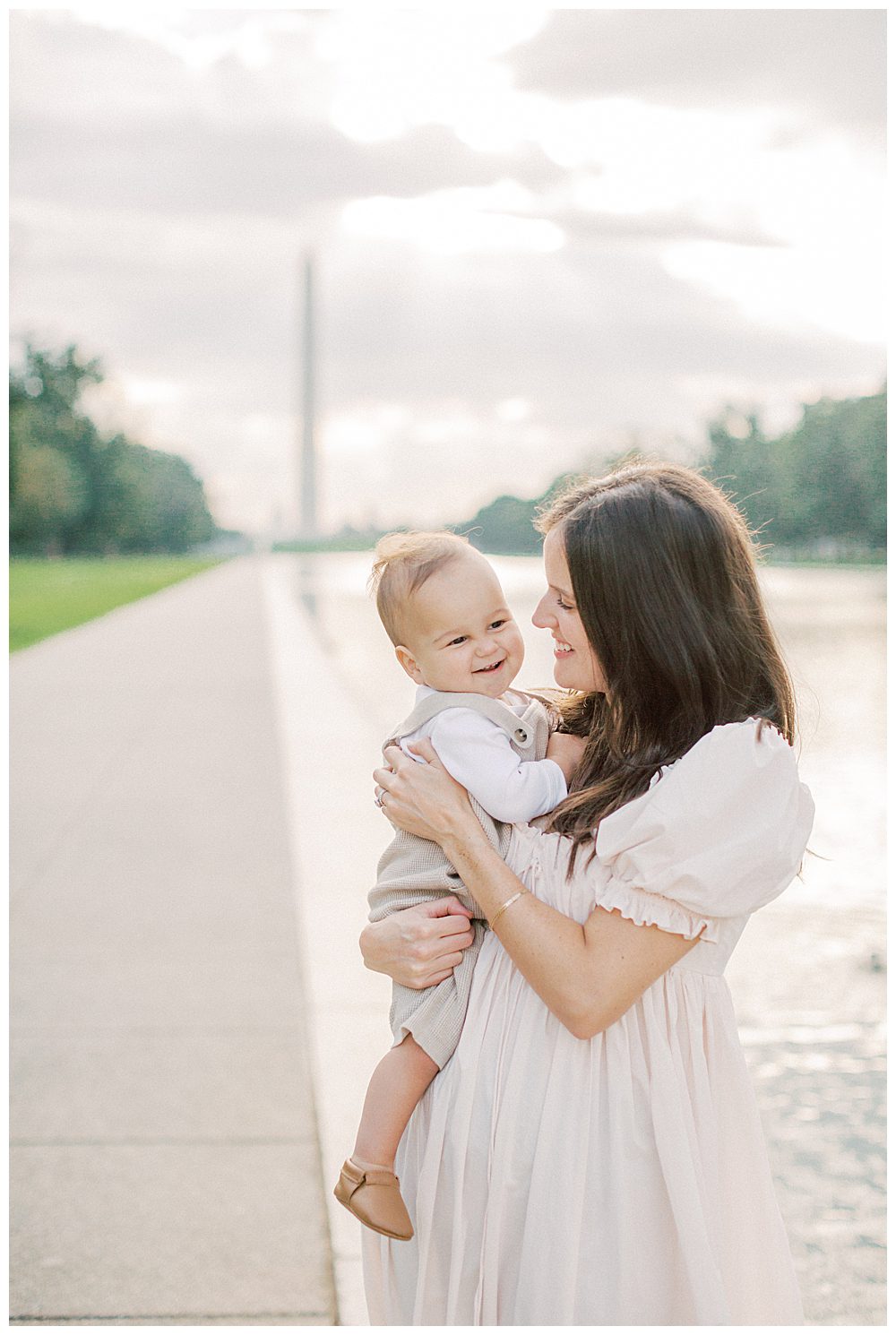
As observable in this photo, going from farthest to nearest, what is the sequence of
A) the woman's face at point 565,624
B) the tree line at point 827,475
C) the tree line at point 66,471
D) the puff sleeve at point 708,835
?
the tree line at point 66,471, the tree line at point 827,475, the woman's face at point 565,624, the puff sleeve at point 708,835

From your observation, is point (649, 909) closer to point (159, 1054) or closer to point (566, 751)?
point (566, 751)

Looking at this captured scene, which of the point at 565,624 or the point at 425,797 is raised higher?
the point at 565,624

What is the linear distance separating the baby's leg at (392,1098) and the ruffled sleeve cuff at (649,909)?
0.46 meters

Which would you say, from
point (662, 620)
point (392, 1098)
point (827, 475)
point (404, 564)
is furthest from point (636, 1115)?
→ point (827, 475)

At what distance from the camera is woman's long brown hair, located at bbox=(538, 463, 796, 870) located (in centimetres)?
211

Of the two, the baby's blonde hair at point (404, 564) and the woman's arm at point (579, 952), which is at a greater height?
the baby's blonde hair at point (404, 564)

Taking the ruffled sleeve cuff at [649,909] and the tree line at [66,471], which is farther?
the tree line at [66,471]

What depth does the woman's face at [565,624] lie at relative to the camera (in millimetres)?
2211

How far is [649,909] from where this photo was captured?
2078 mm

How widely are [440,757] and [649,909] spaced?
1.54 feet

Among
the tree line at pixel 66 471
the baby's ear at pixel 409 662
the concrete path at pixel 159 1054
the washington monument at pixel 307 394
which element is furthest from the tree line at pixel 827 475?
the baby's ear at pixel 409 662

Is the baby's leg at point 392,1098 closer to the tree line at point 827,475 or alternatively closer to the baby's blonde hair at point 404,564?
the baby's blonde hair at point 404,564

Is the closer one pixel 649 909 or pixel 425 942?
pixel 649 909

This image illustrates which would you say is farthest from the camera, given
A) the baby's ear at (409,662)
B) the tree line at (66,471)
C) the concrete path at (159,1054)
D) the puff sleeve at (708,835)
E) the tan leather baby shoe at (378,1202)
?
the tree line at (66,471)
